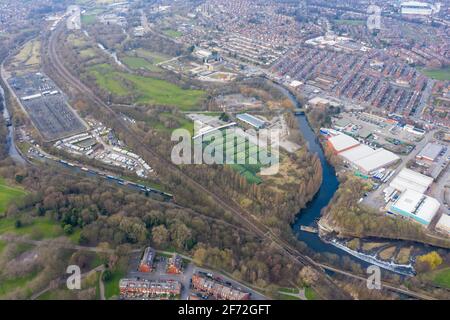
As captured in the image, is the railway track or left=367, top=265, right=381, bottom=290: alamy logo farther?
the railway track

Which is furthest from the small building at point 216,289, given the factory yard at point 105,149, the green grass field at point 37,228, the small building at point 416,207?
the small building at point 416,207

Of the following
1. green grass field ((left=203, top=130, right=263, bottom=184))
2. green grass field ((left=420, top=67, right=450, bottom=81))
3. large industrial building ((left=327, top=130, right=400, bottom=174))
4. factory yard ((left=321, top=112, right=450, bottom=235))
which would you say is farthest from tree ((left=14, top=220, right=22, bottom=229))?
green grass field ((left=420, top=67, right=450, bottom=81))

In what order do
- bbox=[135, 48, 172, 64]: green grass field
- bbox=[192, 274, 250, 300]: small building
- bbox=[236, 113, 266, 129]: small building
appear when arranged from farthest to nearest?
bbox=[135, 48, 172, 64]: green grass field < bbox=[236, 113, 266, 129]: small building < bbox=[192, 274, 250, 300]: small building

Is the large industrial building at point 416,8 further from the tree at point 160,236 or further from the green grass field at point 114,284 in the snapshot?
the green grass field at point 114,284

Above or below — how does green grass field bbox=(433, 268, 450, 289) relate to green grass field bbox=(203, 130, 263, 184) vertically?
below

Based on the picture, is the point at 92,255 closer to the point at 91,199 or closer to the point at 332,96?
the point at 91,199

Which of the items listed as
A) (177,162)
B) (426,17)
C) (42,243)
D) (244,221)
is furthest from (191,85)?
(426,17)

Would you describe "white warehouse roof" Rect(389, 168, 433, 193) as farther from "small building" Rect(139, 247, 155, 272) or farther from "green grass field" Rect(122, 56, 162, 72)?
"green grass field" Rect(122, 56, 162, 72)
